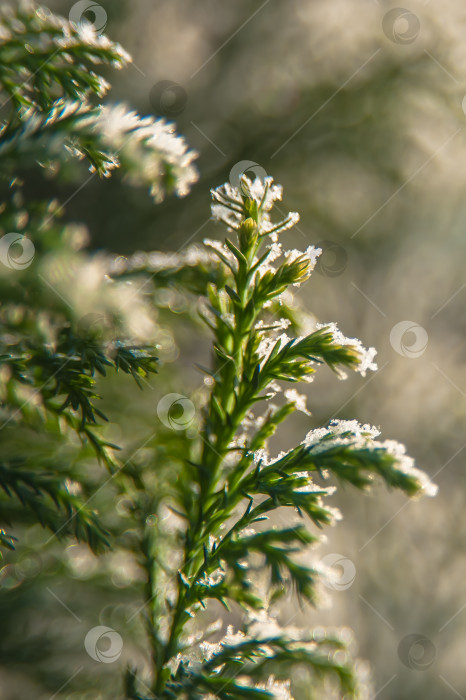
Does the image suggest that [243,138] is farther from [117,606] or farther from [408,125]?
[117,606]
